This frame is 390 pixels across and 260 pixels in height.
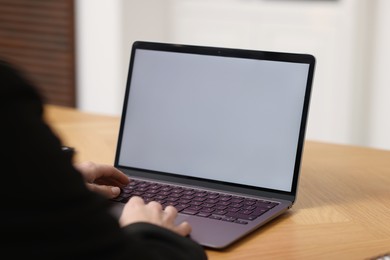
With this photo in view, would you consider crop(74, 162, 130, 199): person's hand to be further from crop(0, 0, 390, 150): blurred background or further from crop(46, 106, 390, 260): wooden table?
crop(0, 0, 390, 150): blurred background

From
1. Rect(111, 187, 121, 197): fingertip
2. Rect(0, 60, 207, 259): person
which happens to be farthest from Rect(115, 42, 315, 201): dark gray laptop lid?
Rect(0, 60, 207, 259): person

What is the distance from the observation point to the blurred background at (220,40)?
304 cm

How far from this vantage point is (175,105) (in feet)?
4.33

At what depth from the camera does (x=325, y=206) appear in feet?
4.03

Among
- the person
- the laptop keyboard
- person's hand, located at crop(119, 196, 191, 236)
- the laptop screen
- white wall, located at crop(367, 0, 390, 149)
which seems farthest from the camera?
white wall, located at crop(367, 0, 390, 149)

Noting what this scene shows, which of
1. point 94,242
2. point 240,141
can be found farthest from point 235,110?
point 94,242

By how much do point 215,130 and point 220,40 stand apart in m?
2.22

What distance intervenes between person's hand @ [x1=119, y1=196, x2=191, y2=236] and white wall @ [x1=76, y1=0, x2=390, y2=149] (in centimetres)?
211

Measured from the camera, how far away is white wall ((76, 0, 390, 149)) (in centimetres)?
304

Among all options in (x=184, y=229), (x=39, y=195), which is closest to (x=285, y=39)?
(x=184, y=229)

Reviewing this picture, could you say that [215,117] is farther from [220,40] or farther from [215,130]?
[220,40]

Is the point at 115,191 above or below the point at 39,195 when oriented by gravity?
below

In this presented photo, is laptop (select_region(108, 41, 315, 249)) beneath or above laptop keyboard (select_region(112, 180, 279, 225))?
above

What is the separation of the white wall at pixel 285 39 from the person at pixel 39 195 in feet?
7.89
